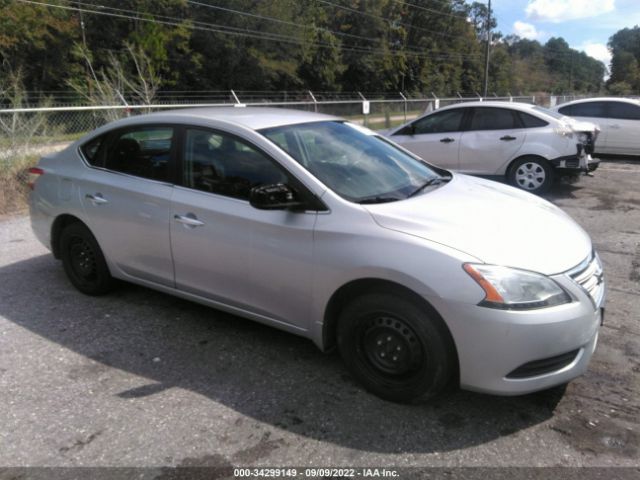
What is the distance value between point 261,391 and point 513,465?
1.47m

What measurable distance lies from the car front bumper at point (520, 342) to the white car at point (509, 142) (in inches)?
243

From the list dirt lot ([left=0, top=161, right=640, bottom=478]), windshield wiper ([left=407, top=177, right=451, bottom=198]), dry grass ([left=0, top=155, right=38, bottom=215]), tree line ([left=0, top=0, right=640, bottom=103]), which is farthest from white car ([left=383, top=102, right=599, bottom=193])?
tree line ([left=0, top=0, right=640, bottom=103])

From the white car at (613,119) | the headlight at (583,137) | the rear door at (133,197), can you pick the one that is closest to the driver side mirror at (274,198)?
the rear door at (133,197)

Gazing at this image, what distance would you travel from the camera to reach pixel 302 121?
3969 millimetres

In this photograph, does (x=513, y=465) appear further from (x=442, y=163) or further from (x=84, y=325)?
(x=442, y=163)

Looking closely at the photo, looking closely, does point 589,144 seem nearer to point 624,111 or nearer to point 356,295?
point 624,111

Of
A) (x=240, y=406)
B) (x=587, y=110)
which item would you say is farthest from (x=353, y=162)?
(x=587, y=110)

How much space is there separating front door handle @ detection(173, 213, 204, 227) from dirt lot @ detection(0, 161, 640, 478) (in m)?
0.87

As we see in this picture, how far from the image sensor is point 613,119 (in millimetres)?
12273

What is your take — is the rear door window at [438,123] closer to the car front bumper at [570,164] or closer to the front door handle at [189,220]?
the car front bumper at [570,164]

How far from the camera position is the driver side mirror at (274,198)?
322cm

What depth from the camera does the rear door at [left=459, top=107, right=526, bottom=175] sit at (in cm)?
862

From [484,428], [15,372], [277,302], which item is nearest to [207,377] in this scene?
[277,302]

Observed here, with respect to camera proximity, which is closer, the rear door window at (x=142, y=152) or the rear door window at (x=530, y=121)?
the rear door window at (x=142, y=152)
